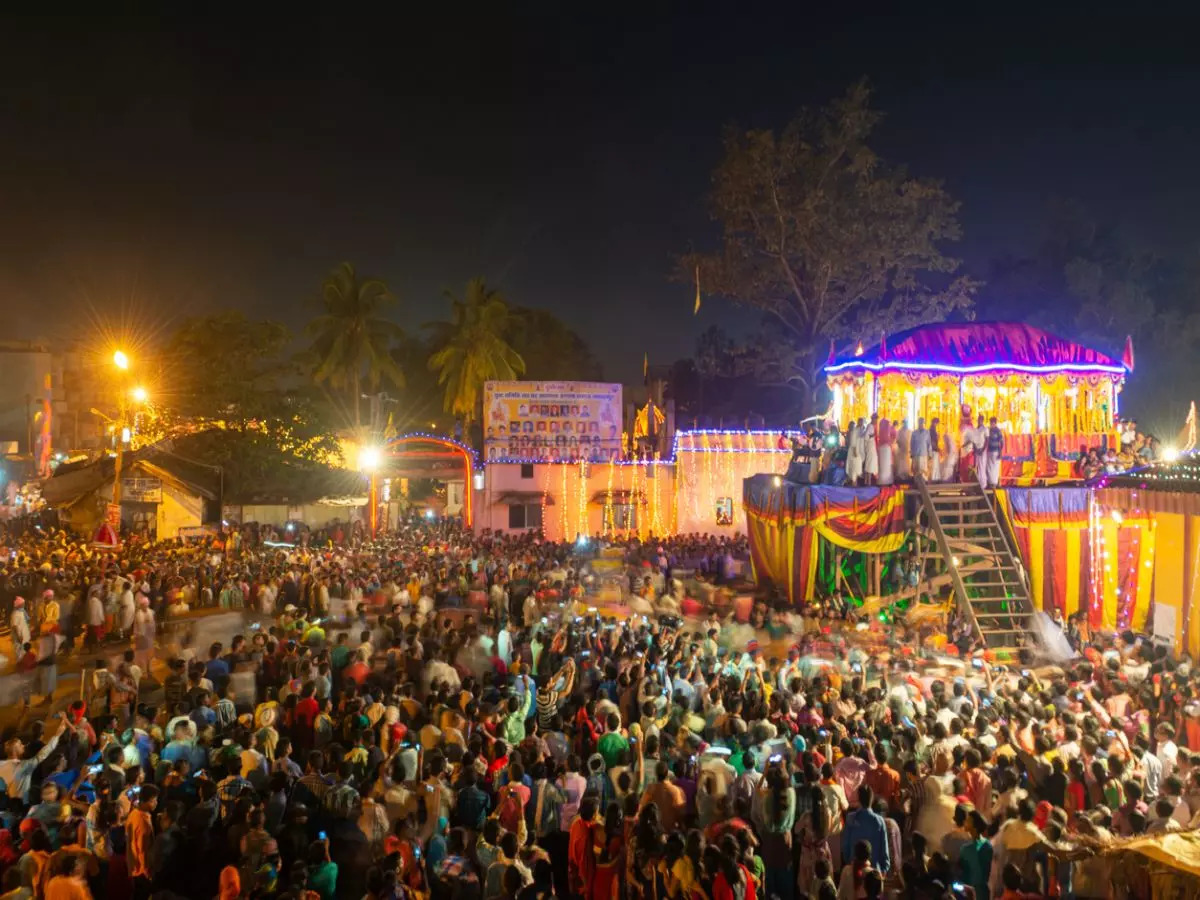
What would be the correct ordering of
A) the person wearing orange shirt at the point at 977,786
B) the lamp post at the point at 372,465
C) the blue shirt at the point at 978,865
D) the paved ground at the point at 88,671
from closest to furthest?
the blue shirt at the point at 978,865
the person wearing orange shirt at the point at 977,786
the paved ground at the point at 88,671
the lamp post at the point at 372,465

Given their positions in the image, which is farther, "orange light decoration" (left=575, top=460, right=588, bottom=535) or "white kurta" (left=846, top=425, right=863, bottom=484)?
"orange light decoration" (left=575, top=460, right=588, bottom=535)

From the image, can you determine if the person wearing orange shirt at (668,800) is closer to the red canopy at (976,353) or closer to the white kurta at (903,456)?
the white kurta at (903,456)

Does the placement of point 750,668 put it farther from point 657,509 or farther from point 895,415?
point 657,509

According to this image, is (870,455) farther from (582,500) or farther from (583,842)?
(582,500)

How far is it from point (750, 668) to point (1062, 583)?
9708 mm

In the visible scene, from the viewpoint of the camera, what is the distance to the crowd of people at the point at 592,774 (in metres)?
6.25

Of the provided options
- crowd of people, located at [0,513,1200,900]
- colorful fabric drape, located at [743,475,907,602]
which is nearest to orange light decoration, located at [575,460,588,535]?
colorful fabric drape, located at [743,475,907,602]

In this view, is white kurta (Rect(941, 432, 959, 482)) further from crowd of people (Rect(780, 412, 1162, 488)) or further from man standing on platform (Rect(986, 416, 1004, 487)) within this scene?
man standing on platform (Rect(986, 416, 1004, 487))

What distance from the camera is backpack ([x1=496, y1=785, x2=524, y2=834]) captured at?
698cm

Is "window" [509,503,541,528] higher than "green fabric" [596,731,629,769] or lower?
higher

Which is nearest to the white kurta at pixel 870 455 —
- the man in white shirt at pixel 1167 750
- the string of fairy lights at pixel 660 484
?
the man in white shirt at pixel 1167 750

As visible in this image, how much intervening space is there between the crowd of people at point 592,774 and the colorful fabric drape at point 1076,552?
4.21 metres

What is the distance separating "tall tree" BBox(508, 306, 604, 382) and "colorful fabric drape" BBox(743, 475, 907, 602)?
33.2m

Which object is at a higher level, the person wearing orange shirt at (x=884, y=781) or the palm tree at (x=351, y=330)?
the palm tree at (x=351, y=330)
